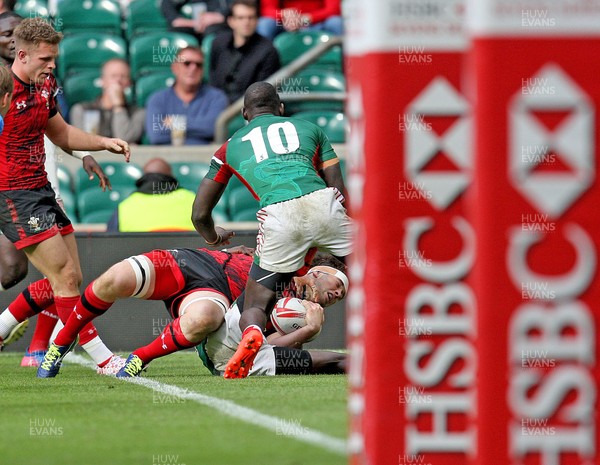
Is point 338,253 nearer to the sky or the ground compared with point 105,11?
nearer to the ground

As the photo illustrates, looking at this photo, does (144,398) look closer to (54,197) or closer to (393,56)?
(54,197)

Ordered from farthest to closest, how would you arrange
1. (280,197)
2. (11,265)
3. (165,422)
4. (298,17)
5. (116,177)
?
1. (298,17)
2. (116,177)
3. (11,265)
4. (280,197)
5. (165,422)

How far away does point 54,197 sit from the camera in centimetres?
785

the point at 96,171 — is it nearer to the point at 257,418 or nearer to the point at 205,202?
the point at 205,202

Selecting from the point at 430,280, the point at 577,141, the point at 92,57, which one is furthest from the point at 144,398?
the point at 92,57

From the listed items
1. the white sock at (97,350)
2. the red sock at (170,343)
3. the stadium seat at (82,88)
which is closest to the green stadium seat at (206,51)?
the stadium seat at (82,88)

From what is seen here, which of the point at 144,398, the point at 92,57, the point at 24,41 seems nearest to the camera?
the point at 144,398

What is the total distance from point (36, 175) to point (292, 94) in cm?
543

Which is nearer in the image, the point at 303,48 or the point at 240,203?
the point at 240,203

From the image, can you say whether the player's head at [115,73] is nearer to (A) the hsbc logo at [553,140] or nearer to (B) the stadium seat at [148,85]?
(B) the stadium seat at [148,85]

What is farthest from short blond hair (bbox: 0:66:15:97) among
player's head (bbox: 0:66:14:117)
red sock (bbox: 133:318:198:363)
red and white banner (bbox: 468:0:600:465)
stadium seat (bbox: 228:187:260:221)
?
red and white banner (bbox: 468:0:600:465)

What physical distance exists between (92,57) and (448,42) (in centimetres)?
A: 1114

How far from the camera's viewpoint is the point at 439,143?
3.16 meters

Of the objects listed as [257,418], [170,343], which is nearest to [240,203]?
[170,343]
